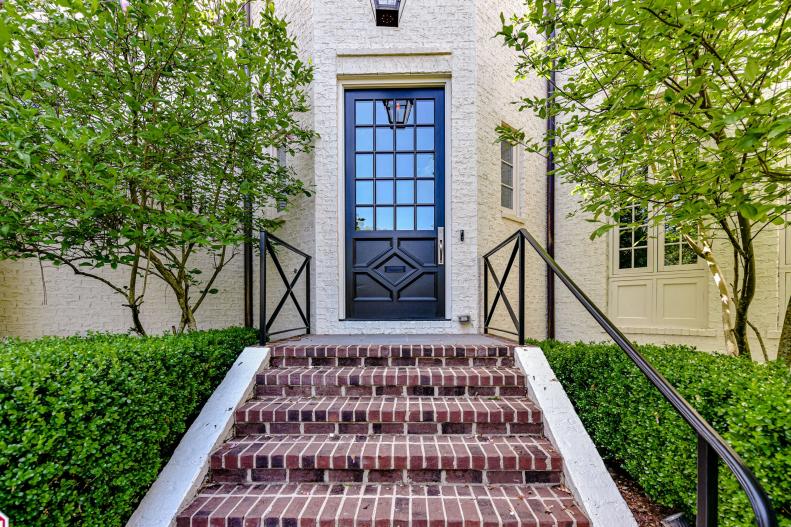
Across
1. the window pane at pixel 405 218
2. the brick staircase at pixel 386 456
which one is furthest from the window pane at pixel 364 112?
the brick staircase at pixel 386 456

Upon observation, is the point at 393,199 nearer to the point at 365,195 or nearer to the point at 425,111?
the point at 365,195

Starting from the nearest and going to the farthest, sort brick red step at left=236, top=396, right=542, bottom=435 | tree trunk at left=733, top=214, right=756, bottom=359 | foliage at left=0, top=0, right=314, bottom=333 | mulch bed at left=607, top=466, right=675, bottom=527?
mulch bed at left=607, top=466, right=675, bottom=527 < foliage at left=0, top=0, right=314, bottom=333 < brick red step at left=236, top=396, right=542, bottom=435 < tree trunk at left=733, top=214, right=756, bottom=359

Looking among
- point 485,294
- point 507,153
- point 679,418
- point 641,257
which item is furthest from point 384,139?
point 641,257

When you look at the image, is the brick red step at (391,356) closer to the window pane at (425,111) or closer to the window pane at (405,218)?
the window pane at (405,218)

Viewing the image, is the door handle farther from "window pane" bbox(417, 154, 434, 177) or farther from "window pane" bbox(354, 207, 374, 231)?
"window pane" bbox(354, 207, 374, 231)

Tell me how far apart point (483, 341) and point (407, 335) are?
822 mm

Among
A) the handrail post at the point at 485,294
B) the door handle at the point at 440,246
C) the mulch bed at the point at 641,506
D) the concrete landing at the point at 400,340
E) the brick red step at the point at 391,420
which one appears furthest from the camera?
the door handle at the point at 440,246

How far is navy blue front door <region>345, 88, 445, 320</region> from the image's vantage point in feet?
11.9

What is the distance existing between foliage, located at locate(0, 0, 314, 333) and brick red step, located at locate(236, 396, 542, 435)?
1.28m

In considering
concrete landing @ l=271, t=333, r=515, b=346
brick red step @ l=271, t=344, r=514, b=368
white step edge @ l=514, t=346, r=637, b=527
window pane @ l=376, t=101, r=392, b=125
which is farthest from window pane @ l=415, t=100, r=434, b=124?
white step edge @ l=514, t=346, r=637, b=527

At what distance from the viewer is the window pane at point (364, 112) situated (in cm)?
366

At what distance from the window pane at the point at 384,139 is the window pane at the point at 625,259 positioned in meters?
3.36

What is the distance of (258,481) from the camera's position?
1771mm

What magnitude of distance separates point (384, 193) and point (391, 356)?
6.22 ft
